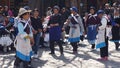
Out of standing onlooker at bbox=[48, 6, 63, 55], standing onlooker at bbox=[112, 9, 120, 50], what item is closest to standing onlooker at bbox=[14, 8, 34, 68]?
standing onlooker at bbox=[48, 6, 63, 55]

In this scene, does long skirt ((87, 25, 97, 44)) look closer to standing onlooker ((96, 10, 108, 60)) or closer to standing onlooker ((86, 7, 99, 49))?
standing onlooker ((86, 7, 99, 49))

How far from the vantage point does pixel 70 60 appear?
36.2 ft

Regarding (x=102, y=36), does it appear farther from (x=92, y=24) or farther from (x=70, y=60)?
(x=92, y=24)

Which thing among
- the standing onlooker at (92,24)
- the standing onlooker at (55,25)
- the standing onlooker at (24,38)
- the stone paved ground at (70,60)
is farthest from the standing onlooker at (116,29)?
the standing onlooker at (24,38)

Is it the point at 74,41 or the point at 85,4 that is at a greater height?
the point at 85,4

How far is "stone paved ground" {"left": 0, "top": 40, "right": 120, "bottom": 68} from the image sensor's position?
402 inches

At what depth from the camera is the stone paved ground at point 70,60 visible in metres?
10.2

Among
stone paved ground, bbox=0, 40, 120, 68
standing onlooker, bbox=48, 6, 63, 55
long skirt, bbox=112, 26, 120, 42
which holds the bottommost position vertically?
stone paved ground, bbox=0, 40, 120, 68

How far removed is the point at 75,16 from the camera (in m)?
12.2

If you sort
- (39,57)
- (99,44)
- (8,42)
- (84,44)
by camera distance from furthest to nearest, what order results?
(84,44)
(8,42)
(39,57)
(99,44)

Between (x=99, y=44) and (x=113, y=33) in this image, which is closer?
(x=99, y=44)

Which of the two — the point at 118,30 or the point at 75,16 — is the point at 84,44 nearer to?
the point at 118,30

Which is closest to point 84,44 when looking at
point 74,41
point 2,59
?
point 74,41

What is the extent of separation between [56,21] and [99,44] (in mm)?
1824
